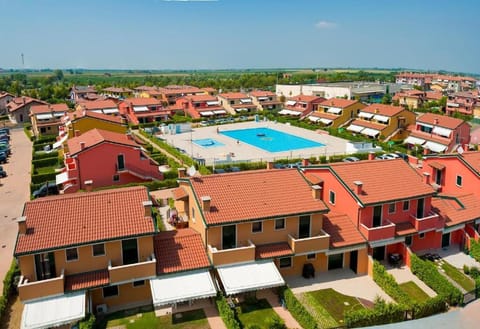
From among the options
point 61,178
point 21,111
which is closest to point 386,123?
point 61,178

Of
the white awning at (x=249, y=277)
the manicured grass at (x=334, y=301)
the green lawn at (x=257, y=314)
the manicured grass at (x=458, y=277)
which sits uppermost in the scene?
the white awning at (x=249, y=277)

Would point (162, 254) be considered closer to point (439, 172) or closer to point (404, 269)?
point (404, 269)

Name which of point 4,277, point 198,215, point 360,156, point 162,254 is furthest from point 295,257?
point 360,156

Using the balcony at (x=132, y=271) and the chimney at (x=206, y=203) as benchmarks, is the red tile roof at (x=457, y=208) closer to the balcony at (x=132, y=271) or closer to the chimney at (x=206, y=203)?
the chimney at (x=206, y=203)

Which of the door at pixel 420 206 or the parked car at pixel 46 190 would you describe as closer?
the door at pixel 420 206

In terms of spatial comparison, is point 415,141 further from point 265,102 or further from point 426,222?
point 265,102

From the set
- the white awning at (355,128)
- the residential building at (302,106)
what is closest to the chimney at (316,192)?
the white awning at (355,128)

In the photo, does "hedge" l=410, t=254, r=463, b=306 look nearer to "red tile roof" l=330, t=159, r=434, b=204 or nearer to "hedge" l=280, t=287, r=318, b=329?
"red tile roof" l=330, t=159, r=434, b=204
